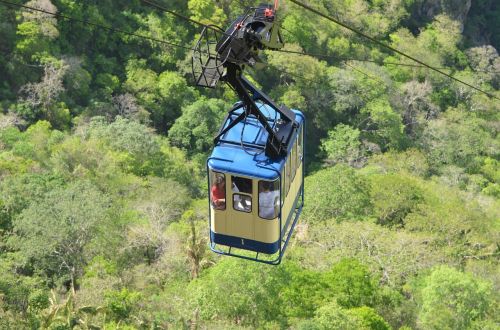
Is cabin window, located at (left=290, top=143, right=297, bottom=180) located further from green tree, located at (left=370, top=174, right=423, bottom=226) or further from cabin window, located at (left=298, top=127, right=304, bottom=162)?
green tree, located at (left=370, top=174, right=423, bottom=226)

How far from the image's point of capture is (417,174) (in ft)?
153

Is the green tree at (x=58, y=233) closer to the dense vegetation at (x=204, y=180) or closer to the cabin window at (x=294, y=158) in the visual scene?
the dense vegetation at (x=204, y=180)

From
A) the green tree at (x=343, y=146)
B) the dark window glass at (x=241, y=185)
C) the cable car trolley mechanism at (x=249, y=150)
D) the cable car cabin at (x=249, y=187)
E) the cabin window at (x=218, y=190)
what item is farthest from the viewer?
the green tree at (x=343, y=146)

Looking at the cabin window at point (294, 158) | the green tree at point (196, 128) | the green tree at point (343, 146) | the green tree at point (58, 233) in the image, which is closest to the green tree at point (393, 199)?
the green tree at point (343, 146)

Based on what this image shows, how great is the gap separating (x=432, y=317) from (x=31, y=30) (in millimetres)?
29826

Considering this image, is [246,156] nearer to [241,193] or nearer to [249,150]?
[249,150]

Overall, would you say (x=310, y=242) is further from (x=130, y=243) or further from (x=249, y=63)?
(x=249, y=63)

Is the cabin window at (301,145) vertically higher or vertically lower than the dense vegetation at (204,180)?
higher

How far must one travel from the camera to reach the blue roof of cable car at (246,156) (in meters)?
14.1

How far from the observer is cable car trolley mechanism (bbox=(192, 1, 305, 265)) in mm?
13703

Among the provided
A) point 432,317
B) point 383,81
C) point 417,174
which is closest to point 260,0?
point 383,81

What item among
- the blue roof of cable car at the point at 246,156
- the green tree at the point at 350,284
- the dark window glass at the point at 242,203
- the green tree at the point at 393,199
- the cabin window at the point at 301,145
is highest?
the blue roof of cable car at the point at 246,156

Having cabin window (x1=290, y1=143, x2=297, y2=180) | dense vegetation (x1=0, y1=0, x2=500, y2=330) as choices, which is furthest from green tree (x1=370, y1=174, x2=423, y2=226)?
cabin window (x1=290, y1=143, x2=297, y2=180)

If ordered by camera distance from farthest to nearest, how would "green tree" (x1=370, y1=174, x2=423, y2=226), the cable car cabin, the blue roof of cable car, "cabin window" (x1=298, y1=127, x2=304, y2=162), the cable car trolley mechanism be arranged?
"green tree" (x1=370, y1=174, x2=423, y2=226)
"cabin window" (x1=298, y1=127, x2=304, y2=162)
the cable car cabin
the blue roof of cable car
the cable car trolley mechanism
